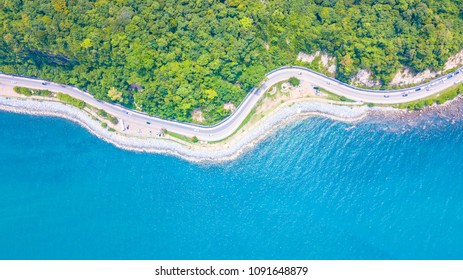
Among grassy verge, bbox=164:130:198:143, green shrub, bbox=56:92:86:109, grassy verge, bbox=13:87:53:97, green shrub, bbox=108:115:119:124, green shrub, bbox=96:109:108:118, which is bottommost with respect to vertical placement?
grassy verge, bbox=164:130:198:143

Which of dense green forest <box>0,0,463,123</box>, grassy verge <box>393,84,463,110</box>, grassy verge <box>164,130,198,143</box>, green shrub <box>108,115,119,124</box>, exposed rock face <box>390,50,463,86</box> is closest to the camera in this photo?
dense green forest <box>0,0,463,123</box>

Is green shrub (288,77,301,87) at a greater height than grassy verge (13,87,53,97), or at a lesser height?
lesser

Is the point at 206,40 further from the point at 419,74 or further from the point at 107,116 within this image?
the point at 419,74

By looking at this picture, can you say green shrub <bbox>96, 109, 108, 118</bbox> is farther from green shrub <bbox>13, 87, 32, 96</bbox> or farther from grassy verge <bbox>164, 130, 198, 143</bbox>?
green shrub <bbox>13, 87, 32, 96</bbox>

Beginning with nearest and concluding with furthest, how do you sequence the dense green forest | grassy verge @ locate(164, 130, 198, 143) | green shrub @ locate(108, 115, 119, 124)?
the dense green forest
grassy verge @ locate(164, 130, 198, 143)
green shrub @ locate(108, 115, 119, 124)

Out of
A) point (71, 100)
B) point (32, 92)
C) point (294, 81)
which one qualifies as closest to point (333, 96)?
point (294, 81)

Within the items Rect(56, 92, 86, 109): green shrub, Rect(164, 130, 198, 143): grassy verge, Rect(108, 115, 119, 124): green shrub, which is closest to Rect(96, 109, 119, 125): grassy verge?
Rect(108, 115, 119, 124): green shrub
